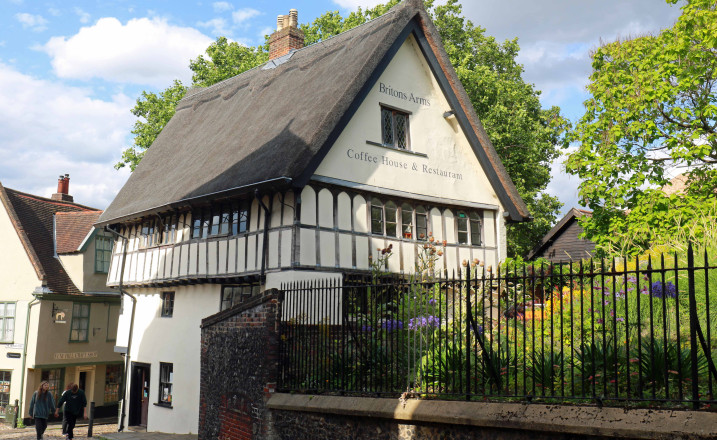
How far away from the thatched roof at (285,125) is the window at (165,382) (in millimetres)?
4223

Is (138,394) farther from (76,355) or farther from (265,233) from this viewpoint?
(265,233)

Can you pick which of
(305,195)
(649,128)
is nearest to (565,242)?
(649,128)

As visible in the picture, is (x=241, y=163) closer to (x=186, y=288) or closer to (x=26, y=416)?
(x=186, y=288)

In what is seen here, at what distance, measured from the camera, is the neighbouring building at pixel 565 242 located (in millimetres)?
28078

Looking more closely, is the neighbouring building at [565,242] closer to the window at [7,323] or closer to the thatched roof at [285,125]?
the thatched roof at [285,125]

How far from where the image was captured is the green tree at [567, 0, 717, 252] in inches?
663

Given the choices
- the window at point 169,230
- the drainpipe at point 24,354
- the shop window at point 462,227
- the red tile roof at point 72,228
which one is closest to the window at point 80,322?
the drainpipe at point 24,354

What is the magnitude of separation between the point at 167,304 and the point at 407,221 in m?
7.31

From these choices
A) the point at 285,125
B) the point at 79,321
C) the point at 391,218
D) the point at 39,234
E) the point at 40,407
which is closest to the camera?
the point at 40,407

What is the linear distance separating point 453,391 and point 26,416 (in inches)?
849

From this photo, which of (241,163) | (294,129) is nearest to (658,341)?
(294,129)

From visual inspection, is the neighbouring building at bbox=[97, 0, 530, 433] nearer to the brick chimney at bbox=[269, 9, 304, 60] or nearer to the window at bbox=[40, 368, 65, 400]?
the brick chimney at bbox=[269, 9, 304, 60]

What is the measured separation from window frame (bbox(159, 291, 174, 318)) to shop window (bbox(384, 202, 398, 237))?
6665 millimetres

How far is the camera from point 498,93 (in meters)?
24.7
